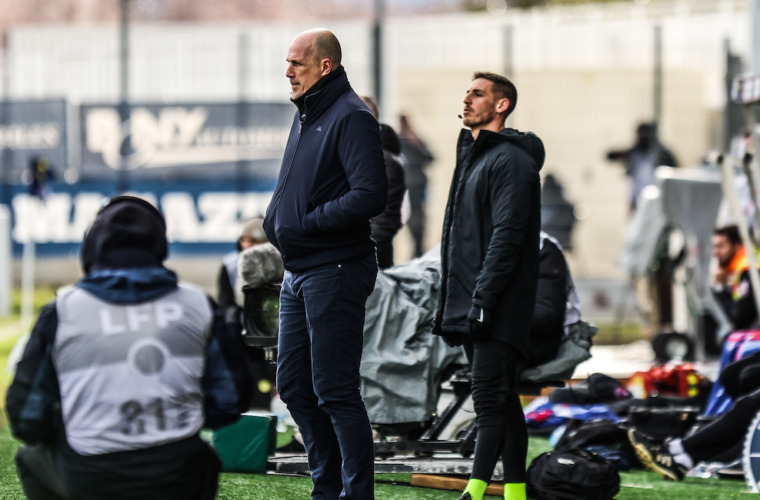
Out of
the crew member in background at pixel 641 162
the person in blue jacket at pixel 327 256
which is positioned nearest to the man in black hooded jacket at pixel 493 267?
the person in blue jacket at pixel 327 256

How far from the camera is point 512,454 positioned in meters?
5.67

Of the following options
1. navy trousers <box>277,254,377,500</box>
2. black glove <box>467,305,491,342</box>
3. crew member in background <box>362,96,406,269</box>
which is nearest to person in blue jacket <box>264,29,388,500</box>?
navy trousers <box>277,254,377,500</box>

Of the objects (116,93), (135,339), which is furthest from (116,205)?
(116,93)

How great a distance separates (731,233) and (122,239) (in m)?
6.80

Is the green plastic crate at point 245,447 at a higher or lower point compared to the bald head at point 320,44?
lower

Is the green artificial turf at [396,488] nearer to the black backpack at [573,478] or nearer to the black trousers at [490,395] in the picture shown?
the black backpack at [573,478]

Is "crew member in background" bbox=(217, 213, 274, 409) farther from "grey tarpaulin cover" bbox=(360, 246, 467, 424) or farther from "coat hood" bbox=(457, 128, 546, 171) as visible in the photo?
"coat hood" bbox=(457, 128, 546, 171)

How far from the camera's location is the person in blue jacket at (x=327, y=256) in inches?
196

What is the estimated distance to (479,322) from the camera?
539 cm

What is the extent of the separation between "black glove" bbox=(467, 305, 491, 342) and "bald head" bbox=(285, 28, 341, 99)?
41.7 inches

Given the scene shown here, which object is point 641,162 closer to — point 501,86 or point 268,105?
point 268,105

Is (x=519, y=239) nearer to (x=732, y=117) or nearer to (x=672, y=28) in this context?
(x=732, y=117)

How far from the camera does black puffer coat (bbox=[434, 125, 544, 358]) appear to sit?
5.42m

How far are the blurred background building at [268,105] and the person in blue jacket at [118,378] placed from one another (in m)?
14.5
